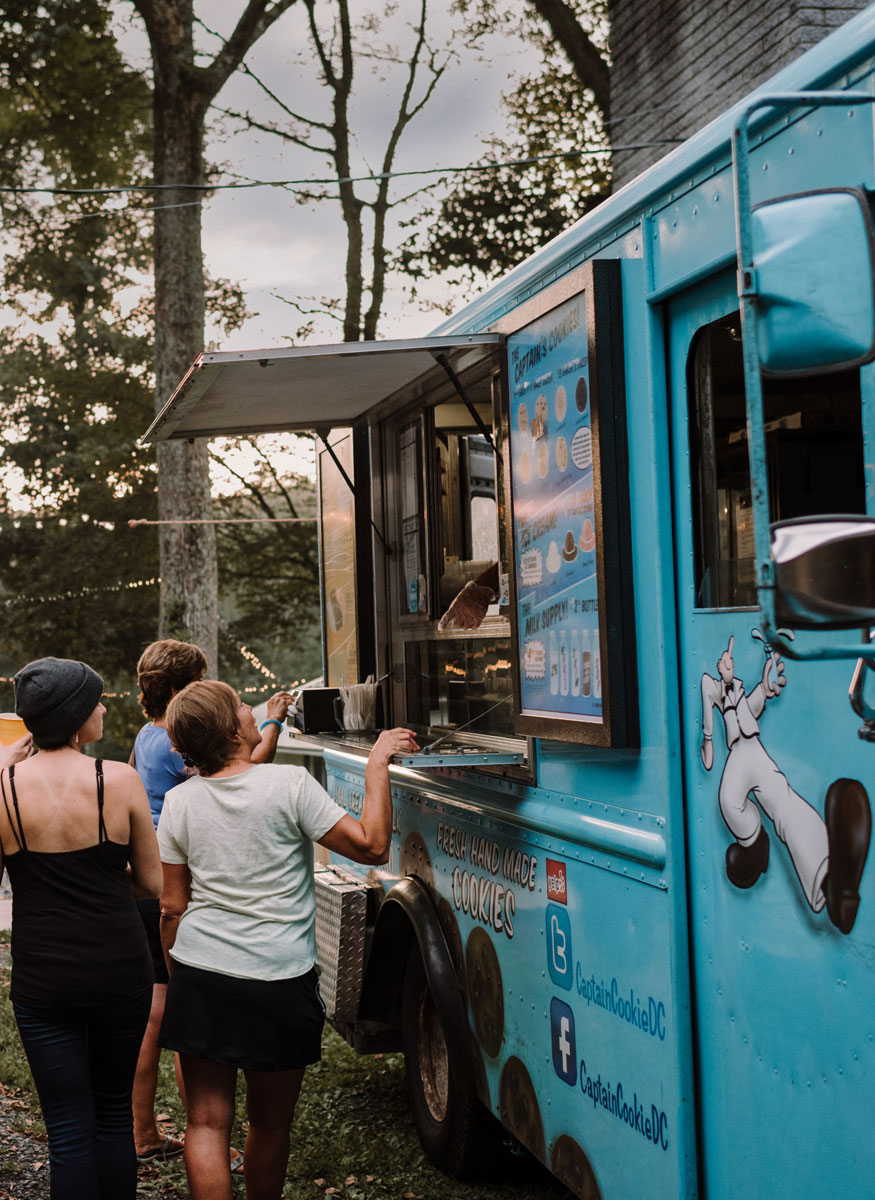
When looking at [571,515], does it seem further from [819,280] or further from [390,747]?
[819,280]

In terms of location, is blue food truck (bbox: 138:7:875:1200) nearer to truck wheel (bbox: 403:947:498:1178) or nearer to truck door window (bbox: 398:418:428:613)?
truck wheel (bbox: 403:947:498:1178)

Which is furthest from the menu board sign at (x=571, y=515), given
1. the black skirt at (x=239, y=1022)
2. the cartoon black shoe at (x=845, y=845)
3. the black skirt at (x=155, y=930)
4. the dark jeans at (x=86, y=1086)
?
the black skirt at (x=155, y=930)

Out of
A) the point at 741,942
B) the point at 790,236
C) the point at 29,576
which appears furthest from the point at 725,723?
the point at 29,576

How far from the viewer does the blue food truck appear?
77.4 inches

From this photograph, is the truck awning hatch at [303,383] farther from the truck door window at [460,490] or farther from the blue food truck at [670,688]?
the truck door window at [460,490]

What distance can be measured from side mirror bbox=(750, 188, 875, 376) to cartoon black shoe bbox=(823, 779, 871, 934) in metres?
0.76

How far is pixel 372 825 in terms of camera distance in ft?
11.7

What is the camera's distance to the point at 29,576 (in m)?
28.1

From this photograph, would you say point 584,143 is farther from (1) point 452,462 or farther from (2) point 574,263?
(2) point 574,263

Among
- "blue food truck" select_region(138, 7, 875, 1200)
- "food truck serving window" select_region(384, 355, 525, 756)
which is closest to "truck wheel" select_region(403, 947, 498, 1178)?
"blue food truck" select_region(138, 7, 875, 1200)

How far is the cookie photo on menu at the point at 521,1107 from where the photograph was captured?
355 cm

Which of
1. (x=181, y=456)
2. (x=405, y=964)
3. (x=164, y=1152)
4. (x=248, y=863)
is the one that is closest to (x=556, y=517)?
(x=248, y=863)

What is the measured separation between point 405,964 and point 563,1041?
1588 mm

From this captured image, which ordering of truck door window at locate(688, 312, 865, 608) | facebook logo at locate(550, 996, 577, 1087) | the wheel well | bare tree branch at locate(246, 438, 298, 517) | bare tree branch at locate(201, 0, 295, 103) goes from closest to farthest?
truck door window at locate(688, 312, 865, 608)
facebook logo at locate(550, 996, 577, 1087)
the wheel well
bare tree branch at locate(201, 0, 295, 103)
bare tree branch at locate(246, 438, 298, 517)
